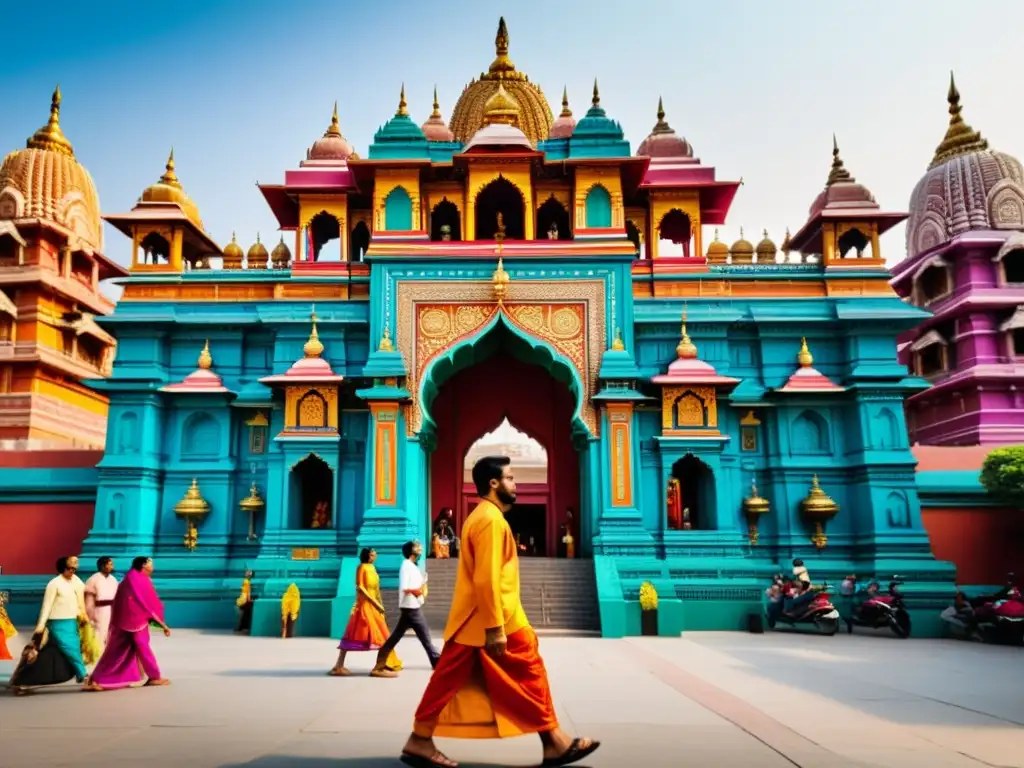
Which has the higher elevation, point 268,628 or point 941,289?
point 941,289

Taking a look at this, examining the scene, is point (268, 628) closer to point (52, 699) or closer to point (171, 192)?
point (52, 699)

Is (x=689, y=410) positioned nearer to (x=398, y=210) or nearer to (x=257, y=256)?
(x=398, y=210)

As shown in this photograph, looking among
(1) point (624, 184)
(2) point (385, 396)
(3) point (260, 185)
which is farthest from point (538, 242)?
(3) point (260, 185)

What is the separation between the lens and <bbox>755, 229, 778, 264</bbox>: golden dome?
65.3ft

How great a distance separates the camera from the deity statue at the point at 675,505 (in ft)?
56.4

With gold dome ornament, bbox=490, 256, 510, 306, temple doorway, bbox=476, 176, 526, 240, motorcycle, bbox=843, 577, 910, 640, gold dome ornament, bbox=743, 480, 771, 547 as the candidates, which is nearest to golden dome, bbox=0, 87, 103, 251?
temple doorway, bbox=476, 176, 526, 240

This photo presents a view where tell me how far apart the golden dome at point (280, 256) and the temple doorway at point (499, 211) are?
14.4 feet

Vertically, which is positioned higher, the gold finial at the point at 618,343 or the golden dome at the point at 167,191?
the golden dome at the point at 167,191

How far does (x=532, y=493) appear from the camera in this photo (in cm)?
A: 2638

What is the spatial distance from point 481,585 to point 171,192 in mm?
17581

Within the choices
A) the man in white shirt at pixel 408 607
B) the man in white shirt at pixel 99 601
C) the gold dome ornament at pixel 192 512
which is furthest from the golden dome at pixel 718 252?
the man in white shirt at pixel 99 601

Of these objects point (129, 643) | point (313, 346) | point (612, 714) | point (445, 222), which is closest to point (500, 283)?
point (445, 222)

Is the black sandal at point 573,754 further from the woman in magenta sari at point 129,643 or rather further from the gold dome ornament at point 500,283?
the gold dome ornament at point 500,283

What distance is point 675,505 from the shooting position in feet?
57.0
